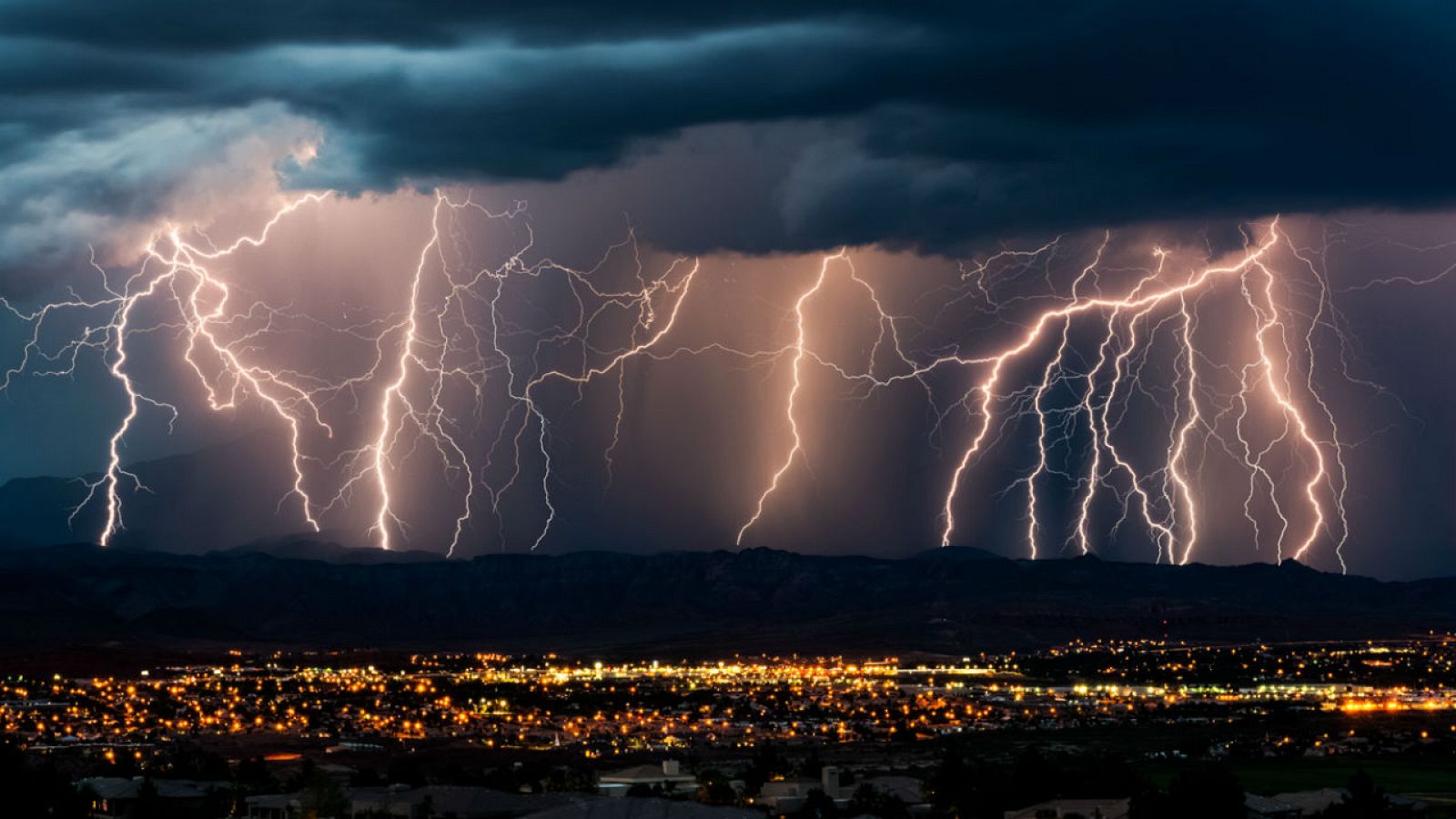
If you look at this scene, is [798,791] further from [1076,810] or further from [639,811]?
[639,811]

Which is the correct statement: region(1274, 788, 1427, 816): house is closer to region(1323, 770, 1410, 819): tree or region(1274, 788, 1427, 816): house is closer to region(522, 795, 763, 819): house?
region(1323, 770, 1410, 819): tree

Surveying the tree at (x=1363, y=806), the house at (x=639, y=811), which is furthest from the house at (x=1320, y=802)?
Result: the house at (x=639, y=811)

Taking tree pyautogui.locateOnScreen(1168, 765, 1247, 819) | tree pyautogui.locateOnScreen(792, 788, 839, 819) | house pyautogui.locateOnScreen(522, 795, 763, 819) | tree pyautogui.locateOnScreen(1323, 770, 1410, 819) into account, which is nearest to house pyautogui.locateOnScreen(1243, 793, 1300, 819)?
tree pyautogui.locateOnScreen(1323, 770, 1410, 819)

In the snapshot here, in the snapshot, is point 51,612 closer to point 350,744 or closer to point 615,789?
point 350,744

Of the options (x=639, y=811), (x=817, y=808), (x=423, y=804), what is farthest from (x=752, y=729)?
(x=639, y=811)

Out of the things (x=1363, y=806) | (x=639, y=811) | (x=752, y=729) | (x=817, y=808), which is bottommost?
(x=817, y=808)

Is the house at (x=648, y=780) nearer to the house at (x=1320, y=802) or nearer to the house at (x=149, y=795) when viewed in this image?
the house at (x=149, y=795)
